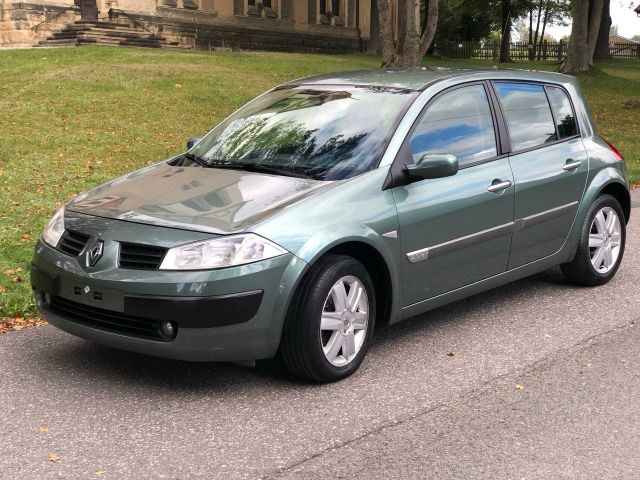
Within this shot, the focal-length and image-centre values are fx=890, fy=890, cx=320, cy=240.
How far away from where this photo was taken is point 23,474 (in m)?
3.84

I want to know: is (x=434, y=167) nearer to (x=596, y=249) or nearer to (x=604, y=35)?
(x=596, y=249)

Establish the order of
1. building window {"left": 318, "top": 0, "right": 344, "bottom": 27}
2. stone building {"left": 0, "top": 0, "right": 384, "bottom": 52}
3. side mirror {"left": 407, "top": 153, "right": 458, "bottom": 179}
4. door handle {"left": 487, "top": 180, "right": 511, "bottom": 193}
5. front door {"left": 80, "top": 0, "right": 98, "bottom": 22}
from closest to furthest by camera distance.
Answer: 1. side mirror {"left": 407, "top": 153, "right": 458, "bottom": 179}
2. door handle {"left": 487, "top": 180, "right": 511, "bottom": 193}
3. stone building {"left": 0, "top": 0, "right": 384, "bottom": 52}
4. front door {"left": 80, "top": 0, "right": 98, "bottom": 22}
5. building window {"left": 318, "top": 0, "right": 344, "bottom": 27}

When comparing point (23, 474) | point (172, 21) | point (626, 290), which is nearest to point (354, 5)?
point (172, 21)

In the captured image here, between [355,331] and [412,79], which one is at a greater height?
[412,79]

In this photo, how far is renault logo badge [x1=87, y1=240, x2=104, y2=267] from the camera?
4707 millimetres

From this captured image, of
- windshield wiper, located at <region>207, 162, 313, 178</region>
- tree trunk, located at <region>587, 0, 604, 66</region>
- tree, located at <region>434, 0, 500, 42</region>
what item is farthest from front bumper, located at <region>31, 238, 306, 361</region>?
tree, located at <region>434, 0, 500, 42</region>

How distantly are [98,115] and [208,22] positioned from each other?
2774 centimetres

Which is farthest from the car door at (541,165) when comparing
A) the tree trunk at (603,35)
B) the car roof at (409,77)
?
the tree trunk at (603,35)

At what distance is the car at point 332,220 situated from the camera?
4.58m

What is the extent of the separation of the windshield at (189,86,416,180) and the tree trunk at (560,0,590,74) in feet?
80.4

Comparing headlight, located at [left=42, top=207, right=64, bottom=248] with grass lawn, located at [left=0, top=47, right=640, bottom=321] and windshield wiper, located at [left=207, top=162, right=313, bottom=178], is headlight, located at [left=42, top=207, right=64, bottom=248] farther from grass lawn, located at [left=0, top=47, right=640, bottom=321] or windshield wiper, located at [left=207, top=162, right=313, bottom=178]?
grass lawn, located at [left=0, top=47, right=640, bottom=321]

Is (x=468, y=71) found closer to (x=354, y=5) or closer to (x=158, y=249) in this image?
(x=158, y=249)

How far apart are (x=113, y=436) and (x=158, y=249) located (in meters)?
0.97

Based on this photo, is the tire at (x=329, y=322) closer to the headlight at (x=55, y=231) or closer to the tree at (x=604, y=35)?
the headlight at (x=55, y=231)
